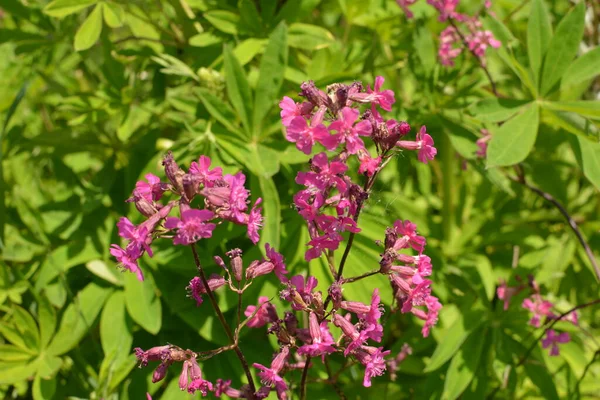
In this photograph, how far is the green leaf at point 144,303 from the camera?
7.13ft

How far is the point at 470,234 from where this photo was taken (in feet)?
9.69

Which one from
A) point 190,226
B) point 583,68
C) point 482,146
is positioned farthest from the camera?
point 482,146

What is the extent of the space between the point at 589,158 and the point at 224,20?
5.05ft

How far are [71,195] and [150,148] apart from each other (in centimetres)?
43

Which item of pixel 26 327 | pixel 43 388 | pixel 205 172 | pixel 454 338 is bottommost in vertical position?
pixel 43 388

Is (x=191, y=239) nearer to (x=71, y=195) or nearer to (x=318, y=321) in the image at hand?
(x=318, y=321)

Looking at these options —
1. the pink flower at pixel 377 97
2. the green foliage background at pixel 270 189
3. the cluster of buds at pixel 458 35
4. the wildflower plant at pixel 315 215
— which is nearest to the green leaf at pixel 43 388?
the green foliage background at pixel 270 189

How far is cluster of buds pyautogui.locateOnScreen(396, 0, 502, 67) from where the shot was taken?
255 centimetres

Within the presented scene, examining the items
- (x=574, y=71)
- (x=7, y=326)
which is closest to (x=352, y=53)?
(x=574, y=71)

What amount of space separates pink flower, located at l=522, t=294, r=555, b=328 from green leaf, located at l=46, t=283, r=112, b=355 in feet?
5.56

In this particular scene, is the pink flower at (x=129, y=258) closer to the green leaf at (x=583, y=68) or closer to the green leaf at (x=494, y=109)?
the green leaf at (x=494, y=109)

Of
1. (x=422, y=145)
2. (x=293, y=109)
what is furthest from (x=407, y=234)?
(x=293, y=109)

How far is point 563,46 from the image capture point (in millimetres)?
2297

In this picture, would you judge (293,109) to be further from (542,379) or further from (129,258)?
(542,379)
